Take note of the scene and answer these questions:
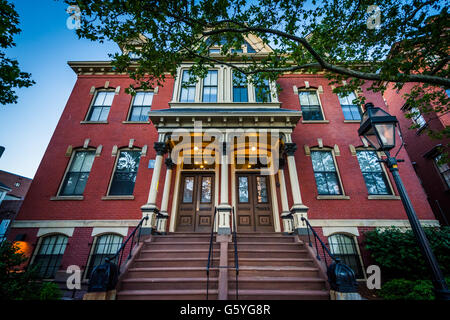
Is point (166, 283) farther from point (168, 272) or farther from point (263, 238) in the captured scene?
point (263, 238)

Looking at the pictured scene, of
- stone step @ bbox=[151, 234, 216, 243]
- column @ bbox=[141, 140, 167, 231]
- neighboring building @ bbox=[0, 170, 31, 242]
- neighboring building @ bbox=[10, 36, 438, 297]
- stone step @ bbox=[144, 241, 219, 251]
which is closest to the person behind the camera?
stone step @ bbox=[144, 241, 219, 251]

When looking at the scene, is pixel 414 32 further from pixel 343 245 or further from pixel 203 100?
pixel 203 100

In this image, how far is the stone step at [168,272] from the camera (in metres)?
4.91

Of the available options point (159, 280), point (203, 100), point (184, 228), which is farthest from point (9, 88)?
point (159, 280)

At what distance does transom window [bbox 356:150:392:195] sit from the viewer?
27.7 ft

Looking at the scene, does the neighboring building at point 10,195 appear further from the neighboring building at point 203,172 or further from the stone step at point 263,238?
the stone step at point 263,238

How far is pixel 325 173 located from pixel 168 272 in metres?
7.65

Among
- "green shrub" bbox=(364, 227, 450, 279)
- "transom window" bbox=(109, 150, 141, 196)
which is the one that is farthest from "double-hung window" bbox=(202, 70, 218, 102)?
"green shrub" bbox=(364, 227, 450, 279)

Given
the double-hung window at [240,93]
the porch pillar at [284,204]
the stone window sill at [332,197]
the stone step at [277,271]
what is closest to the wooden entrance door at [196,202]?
the porch pillar at [284,204]

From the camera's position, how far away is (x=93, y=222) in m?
7.58

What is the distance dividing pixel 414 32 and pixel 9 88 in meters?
14.8

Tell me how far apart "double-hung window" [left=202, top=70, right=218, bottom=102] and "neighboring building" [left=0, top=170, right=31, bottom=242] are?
99.7ft

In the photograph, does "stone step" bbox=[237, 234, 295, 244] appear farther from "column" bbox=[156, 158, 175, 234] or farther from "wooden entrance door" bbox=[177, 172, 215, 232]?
"column" bbox=[156, 158, 175, 234]

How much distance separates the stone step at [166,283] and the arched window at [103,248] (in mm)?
3272
